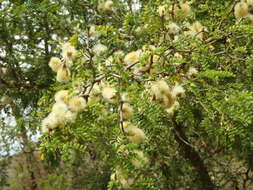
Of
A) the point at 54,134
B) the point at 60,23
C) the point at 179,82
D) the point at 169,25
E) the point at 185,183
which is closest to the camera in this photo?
the point at 54,134

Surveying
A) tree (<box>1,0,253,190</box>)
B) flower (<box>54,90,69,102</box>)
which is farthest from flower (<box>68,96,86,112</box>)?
flower (<box>54,90,69,102</box>)

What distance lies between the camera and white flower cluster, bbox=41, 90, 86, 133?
1.12 metres

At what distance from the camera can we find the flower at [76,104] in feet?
3.86

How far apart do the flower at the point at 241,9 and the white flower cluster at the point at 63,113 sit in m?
1.10

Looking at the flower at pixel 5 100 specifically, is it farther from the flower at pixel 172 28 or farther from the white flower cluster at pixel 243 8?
the white flower cluster at pixel 243 8

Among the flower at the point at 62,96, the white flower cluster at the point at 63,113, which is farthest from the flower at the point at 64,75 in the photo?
the white flower cluster at the point at 63,113

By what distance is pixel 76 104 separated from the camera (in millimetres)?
1184

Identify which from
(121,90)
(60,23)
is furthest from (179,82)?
(60,23)

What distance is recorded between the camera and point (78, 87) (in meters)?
1.32

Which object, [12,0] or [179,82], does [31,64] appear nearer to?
[12,0]

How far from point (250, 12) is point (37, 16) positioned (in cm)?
196

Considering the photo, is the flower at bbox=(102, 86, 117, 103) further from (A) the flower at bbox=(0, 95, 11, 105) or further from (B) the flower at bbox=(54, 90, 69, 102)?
(A) the flower at bbox=(0, 95, 11, 105)

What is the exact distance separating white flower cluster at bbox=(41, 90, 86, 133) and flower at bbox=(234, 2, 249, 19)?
110 cm

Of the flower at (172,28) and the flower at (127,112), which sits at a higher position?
the flower at (172,28)
